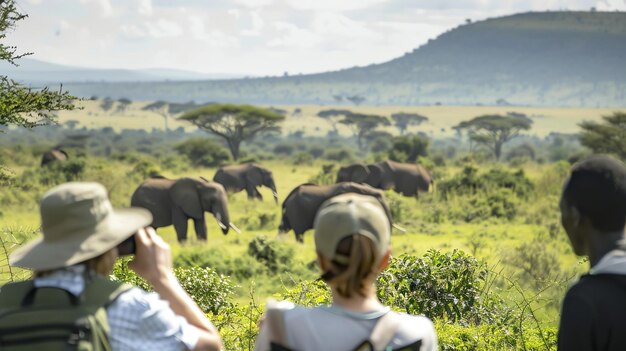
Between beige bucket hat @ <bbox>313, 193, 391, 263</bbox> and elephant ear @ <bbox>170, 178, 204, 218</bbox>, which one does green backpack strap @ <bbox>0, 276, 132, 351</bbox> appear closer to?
beige bucket hat @ <bbox>313, 193, 391, 263</bbox>

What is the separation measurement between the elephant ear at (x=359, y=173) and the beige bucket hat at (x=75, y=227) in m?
25.0

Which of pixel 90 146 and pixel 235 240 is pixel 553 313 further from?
pixel 90 146

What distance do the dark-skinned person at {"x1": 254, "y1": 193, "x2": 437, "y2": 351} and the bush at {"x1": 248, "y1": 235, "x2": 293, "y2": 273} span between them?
12.6 m

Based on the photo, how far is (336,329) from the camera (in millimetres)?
2598

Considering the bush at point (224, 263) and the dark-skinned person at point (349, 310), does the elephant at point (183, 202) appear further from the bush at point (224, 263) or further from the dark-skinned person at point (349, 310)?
the dark-skinned person at point (349, 310)

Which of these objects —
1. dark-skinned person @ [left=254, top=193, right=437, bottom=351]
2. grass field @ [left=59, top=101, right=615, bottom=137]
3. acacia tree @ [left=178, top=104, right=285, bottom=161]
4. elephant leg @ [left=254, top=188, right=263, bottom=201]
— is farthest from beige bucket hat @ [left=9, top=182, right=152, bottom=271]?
grass field @ [left=59, top=101, right=615, bottom=137]

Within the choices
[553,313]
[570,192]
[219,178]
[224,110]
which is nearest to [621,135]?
[219,178]

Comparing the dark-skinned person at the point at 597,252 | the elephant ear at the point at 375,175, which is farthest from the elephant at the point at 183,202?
the dark-skinned person at the point at 597,252

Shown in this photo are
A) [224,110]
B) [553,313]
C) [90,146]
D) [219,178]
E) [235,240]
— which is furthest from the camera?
Result: [90,146]

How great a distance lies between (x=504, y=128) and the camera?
7175 centimetres

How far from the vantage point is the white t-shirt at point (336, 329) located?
2596 millimetres

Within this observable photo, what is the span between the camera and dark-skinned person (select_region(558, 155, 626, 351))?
2.62m

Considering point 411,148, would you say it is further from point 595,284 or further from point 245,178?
point 595,284

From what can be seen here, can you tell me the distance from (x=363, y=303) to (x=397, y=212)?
21.2 metres
